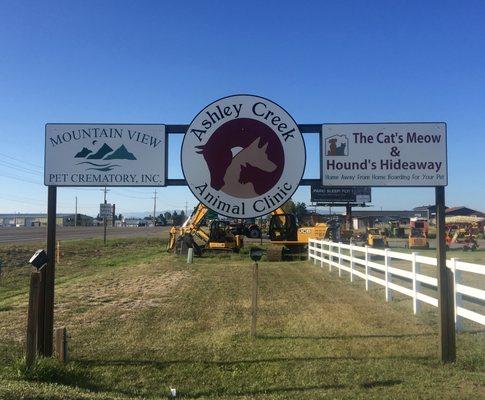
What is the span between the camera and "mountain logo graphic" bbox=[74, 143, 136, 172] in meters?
6.91

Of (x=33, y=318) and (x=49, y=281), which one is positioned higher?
(x=49, y=281)

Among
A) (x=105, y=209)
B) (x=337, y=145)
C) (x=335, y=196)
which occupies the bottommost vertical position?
(x=337, y=145)

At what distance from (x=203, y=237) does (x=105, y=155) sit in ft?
88.3

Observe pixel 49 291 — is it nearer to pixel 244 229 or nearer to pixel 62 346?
pixel 62 346

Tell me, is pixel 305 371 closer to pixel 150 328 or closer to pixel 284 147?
pixel 284 147

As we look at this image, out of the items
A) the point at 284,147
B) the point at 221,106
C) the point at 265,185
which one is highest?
the point at 221,106

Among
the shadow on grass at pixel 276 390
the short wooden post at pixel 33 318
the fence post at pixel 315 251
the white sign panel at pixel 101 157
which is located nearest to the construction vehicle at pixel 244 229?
the fence post at pixel 315 251

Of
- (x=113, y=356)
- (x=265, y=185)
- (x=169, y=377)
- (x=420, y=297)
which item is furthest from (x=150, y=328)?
(x=420, y=297)

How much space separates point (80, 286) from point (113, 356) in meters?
7.89

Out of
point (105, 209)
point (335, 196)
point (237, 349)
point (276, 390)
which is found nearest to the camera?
point (276, 390)

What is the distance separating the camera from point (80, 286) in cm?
1468

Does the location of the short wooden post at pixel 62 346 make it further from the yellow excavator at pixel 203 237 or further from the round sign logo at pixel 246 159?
the yellow excavator at pixel 203 237

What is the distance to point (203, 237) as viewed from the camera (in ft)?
110

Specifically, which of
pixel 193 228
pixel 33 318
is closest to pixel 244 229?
pixel 193 228
